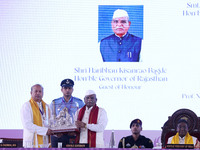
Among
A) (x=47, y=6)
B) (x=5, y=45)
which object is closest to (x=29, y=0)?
(x=47, y=6)

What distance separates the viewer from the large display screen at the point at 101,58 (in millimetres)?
7555

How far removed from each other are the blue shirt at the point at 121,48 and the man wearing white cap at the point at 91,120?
5.30 ft

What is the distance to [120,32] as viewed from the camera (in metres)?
7.73

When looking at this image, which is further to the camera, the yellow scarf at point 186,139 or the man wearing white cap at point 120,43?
the man wearing white cap at point 120,43

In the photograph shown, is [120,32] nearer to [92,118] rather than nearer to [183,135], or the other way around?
[92,118]

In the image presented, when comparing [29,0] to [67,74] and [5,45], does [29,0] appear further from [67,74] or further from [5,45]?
[67,74]

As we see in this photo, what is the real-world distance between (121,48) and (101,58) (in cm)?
36

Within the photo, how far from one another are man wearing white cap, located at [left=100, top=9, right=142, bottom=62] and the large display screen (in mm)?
36

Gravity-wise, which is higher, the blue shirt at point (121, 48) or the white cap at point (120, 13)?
the white cap at point (120, 13)

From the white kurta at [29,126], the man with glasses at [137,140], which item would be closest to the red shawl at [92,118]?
the man with glasses at [137,140]

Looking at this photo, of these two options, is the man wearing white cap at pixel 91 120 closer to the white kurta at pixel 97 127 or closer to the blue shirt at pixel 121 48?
the white kurta at pixel 97 127

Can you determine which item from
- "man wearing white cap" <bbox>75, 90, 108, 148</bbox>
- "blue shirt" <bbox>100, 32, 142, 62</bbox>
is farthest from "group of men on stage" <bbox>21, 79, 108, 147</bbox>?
"blue shirt" <bbox>100, 32, 142, 62</bbox>

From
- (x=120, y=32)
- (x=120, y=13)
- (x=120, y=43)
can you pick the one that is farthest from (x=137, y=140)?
(x=120, y=13)

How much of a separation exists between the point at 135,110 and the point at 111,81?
1.93 feet
